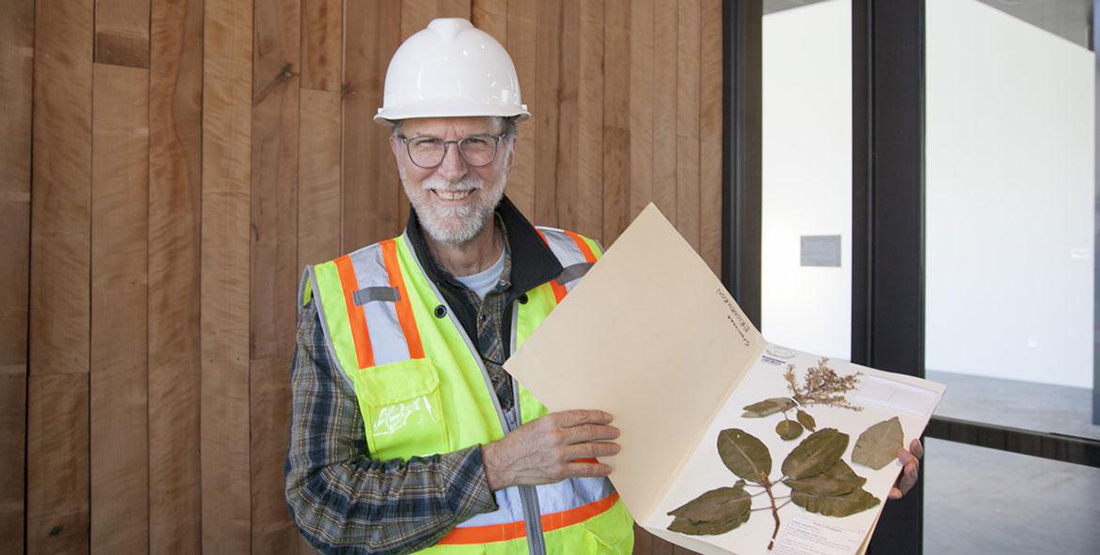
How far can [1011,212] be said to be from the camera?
1.96 meters

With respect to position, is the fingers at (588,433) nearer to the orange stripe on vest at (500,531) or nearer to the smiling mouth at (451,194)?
the orange stripe on vest at (500,531)

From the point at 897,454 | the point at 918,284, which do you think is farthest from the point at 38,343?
the point at 918,284

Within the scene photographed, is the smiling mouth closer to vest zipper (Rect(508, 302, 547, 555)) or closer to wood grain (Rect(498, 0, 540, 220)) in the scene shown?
vest zipper (Rect(508, 302, 547, 555))

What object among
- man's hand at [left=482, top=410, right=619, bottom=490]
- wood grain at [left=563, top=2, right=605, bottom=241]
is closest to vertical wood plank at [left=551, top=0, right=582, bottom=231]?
wood grain at [left=563, top=2, right=605, bottom=241]

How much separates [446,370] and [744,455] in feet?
1.64

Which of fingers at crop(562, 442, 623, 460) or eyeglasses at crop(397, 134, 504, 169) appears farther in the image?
eyeglasses at crop(397, 134, 504, 169)

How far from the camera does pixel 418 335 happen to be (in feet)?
4.30

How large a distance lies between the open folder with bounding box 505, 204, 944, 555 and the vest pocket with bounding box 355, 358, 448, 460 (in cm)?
26

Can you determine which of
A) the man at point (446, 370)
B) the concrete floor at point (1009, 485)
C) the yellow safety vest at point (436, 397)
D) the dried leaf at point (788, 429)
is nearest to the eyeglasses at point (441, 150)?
the man at point (446, 370)

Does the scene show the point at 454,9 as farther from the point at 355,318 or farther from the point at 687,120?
the point at 355,318

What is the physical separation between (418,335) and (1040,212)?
5.20 ft

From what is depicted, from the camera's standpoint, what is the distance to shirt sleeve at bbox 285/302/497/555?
1166 mm

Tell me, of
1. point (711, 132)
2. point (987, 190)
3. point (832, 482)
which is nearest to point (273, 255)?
point (832, 482)

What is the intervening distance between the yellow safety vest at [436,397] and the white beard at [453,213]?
72 millimetres
